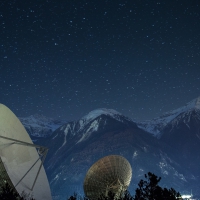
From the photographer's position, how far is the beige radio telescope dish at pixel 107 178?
92.4 feet

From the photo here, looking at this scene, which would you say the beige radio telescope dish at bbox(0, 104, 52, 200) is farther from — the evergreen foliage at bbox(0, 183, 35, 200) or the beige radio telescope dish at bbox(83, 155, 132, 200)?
the beige radio telescope dish at bbox(83, 155, 132, 200)

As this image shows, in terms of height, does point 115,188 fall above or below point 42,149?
below

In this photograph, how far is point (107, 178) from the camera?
28.8 m

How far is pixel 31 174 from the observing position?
21250 mm

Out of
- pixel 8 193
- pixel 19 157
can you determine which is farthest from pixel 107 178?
pixel 8 193

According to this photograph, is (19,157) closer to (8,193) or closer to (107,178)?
(8,193)

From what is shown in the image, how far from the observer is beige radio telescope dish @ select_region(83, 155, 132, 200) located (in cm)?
2816

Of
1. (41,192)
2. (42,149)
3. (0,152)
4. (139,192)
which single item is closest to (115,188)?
(139,192)

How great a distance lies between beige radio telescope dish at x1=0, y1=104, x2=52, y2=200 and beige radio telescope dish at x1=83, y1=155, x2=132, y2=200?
7647mm

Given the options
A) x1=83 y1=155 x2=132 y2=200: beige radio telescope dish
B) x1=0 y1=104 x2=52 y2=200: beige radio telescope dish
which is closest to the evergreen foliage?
x1=0 y1=104 x2=52 y2=200: beige radio telescope dish

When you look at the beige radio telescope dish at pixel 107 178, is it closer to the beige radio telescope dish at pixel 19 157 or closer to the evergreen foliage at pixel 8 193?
the beige radio telescope dish at pixel 19 157

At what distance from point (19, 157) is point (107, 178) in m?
11.9

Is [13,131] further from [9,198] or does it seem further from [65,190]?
[65,190]

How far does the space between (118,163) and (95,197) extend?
4488mm
